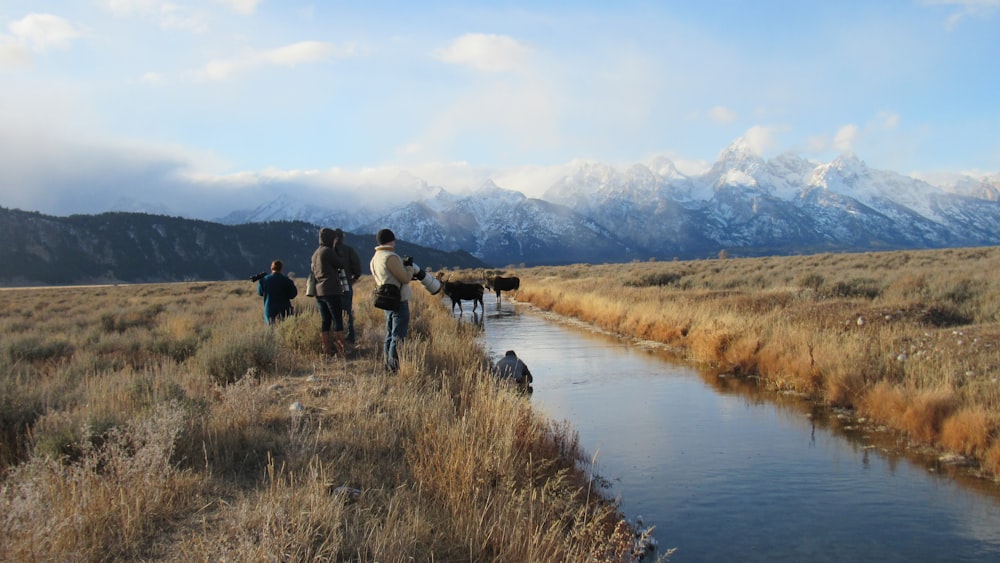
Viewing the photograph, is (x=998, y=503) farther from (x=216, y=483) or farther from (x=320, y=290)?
(x=320, y=290)

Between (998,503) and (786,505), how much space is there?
2113 mm

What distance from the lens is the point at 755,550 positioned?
6.12 meters

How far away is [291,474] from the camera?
488 centimetres

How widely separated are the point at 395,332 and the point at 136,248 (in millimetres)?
119932

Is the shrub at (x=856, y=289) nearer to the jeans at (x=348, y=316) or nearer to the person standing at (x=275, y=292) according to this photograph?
the jeans at (x=348, y=316)

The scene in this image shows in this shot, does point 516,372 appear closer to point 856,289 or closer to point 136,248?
point 856,289

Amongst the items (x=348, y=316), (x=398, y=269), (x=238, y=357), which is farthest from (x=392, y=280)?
(x=348, y=316)

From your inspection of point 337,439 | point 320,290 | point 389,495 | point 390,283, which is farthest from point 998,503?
point 320,290

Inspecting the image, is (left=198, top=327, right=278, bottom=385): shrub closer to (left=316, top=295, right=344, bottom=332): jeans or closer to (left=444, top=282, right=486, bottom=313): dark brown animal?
(left=316, top=295, right=344, bottom=332): jeans

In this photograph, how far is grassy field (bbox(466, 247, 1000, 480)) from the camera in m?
8.94

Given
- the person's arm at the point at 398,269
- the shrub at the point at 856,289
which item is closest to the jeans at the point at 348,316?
the person's arm at the point at 398,269

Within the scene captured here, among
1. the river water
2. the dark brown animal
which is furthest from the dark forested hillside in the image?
the river water

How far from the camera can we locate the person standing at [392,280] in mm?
9523

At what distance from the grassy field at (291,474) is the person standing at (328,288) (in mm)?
1770
